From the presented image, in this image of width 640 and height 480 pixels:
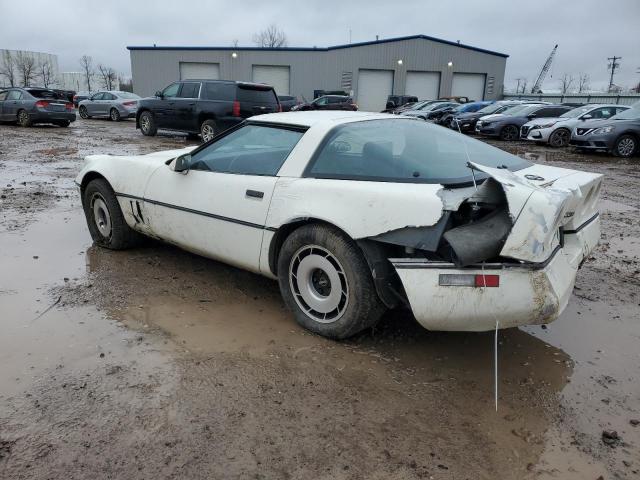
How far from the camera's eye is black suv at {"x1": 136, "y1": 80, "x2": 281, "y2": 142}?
14062 mm

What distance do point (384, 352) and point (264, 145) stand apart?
169 centimetres

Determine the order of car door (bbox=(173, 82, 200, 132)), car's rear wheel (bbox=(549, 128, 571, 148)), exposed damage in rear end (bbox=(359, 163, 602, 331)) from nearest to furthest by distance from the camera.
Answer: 1. exposed damage in rear end (bbox=(359, 163, 602, 331))
2. car door (bbox=(173, 82, 200, 132))
3. car's rear wheel (bbox=(549, 128, 571, 148))

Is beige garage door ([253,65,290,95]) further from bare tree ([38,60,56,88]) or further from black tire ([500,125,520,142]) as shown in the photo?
bare tree ([38,60,56,88])

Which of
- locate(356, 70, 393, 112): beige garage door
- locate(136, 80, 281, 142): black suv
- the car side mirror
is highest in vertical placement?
locate(356, 70, 393, 112): beige garage door

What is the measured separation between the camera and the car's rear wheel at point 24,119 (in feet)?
61.0

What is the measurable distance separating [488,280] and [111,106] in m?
25.1

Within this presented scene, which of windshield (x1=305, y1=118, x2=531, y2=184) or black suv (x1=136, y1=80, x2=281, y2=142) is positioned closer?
windshield (x1=305, y1=118, x2=531, y2=184)

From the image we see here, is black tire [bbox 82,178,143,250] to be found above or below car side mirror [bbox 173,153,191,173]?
below

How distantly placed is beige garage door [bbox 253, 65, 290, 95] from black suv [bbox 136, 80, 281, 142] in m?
24.6

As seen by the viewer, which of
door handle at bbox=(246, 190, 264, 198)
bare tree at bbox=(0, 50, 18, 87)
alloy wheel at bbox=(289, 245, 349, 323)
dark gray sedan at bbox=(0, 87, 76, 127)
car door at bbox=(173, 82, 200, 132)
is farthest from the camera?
bare tree at bbox=(0, 50, 18, 87)

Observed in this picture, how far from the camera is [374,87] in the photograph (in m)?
39.0

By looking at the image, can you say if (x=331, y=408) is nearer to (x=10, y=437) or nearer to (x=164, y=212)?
(x=10, y=437)

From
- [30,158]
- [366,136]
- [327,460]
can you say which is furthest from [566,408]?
[30,158]

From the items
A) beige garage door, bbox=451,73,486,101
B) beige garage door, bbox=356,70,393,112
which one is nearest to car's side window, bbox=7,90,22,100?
beige garage door, bbox=356,70,393,112
